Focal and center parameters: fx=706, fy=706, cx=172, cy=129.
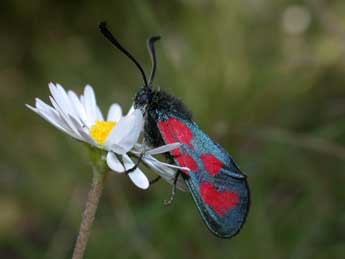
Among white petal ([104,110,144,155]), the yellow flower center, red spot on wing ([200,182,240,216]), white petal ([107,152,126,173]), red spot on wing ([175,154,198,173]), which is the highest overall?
the yellow flower center

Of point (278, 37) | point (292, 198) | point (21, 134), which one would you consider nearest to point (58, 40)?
point (21, 134)

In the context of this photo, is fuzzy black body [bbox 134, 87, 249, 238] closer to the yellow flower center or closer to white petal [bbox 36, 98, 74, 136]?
the yellow flower center

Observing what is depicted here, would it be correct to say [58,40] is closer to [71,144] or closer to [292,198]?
[71,144]

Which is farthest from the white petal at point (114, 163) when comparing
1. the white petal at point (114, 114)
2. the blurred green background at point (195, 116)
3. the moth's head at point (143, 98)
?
the blurred green background at point (195, 116)

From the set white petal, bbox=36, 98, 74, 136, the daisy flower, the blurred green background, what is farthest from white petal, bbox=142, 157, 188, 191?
the blurred green background

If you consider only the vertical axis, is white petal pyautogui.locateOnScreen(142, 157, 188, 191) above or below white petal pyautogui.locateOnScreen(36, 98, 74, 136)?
below

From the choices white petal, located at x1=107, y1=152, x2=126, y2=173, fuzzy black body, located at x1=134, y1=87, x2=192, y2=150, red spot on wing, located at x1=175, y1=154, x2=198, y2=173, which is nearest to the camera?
white petal, located at x1=107, y1=152, x2=126, y2=173
